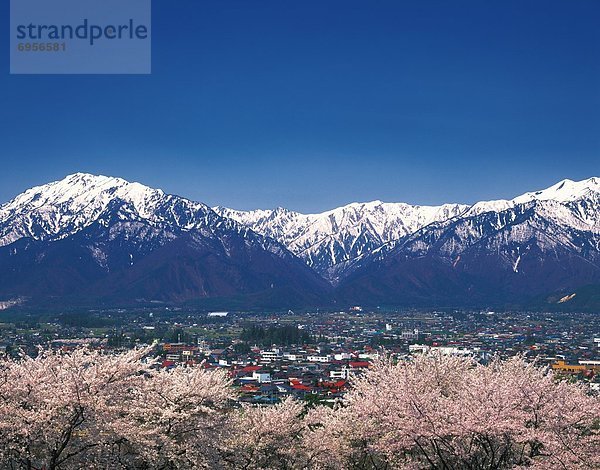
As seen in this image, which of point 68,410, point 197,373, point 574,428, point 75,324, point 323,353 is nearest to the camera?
point 68,410

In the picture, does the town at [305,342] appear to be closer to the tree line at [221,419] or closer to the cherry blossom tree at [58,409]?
the tree line at [221,419]

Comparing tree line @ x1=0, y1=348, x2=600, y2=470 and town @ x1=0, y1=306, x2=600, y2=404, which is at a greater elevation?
tree line @ x1=0, y1=348, x2=600, y2=470

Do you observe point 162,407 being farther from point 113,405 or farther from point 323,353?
point 323,353

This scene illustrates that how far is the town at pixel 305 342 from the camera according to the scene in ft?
240

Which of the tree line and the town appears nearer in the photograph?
the tree line

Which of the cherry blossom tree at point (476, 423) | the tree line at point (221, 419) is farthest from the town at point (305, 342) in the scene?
the tree line at point (221, 419)

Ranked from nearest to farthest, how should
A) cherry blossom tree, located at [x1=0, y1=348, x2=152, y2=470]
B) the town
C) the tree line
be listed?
cherry blossom tree, located at [x1=0, y1=348, x2=152, y2=470]
the tree line
the town

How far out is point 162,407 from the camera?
83.6 ft

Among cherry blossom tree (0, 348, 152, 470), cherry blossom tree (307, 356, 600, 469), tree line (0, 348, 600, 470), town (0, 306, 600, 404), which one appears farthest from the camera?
town (0, 306, 600, 404)

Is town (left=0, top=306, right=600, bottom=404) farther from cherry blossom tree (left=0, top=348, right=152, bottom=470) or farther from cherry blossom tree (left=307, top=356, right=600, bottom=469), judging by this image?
cherry blossom tree (left=0, top=348, right=152, bottom=470)

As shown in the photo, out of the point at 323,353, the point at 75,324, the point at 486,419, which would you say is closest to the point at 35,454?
the point at 486,419

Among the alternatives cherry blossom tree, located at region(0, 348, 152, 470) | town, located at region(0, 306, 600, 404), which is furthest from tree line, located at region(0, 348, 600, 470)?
town, located at region(0, 306, 600, 404)

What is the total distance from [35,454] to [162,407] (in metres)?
4.30

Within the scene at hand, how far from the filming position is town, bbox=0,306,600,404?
7300 cm
